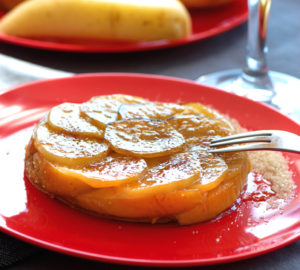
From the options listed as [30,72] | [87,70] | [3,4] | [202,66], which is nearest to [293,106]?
[202,66]

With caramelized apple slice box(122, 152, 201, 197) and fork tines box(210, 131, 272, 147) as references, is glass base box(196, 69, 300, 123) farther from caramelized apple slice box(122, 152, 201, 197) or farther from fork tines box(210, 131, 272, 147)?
caramelized apple slice box(122, 152, 201, 197)

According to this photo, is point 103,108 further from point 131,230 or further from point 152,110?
point 131,230

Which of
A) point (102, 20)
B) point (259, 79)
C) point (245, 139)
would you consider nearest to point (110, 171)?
point (245, 139)

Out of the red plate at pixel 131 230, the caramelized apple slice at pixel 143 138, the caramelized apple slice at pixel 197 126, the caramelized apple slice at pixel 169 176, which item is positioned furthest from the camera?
the caramelized apple slice at pixel 197 126

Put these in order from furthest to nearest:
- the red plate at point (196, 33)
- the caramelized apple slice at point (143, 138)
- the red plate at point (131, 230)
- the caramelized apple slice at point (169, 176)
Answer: the red plate at point (196, 33)
the caramelized apple slice at point (143, 138)
the caramelized apple slice at point (169, 176)
the red plate at point (131, 230)

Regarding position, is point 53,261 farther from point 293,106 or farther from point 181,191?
point 293,106

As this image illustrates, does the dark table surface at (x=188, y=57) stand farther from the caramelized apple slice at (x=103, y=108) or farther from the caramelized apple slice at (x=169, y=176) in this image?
the caramelized apple slice at (x=169, y=176)

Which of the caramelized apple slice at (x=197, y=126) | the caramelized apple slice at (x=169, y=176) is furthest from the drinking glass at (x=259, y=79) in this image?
the caramelized apple slice at (x=169, y=176)
